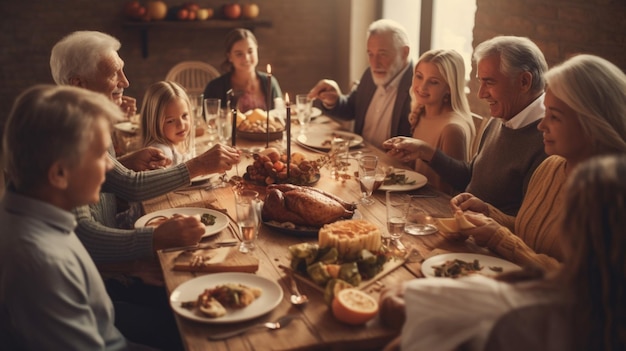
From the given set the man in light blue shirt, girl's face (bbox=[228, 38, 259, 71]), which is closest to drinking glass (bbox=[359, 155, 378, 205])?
the man in light blue shirt

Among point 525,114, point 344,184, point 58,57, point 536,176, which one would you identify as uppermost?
point 58,57

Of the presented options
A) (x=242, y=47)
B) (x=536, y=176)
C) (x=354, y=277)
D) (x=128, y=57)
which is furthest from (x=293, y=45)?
(x=354, y=277)

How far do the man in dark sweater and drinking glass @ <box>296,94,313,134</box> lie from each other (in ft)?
3.88

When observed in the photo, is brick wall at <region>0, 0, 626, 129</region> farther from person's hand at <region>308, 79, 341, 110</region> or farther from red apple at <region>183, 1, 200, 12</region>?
person's hand at <region>308, 79, 341, 110</region>

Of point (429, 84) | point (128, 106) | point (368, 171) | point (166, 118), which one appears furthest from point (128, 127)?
point (368, 171)

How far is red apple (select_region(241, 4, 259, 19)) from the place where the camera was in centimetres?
648

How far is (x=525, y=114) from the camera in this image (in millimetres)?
2686

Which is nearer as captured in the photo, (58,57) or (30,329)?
(30,329)

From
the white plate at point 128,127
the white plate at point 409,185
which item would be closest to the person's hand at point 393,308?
the white plate at point 409,185

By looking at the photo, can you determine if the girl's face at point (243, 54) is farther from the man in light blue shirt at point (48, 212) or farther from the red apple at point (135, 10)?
the man in light blue shirt at point (48, 212)

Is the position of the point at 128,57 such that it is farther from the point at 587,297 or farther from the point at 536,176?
the point at 587,297

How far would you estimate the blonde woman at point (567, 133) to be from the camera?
2014mm

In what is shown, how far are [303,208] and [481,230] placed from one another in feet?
1.98

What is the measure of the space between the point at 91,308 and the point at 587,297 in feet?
3.94
